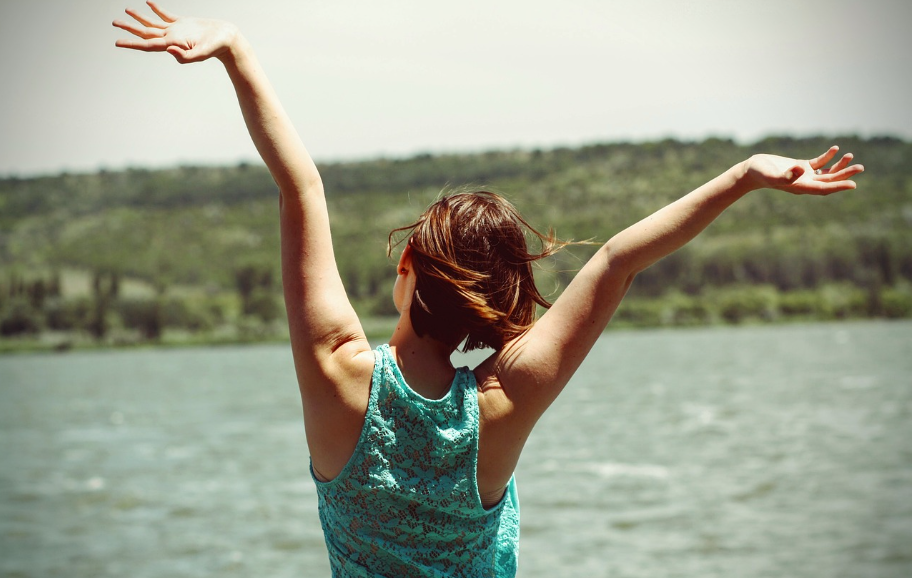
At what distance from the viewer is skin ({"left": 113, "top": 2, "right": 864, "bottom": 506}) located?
4.72ft

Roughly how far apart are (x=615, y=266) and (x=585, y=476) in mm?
24195

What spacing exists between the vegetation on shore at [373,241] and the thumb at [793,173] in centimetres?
6269

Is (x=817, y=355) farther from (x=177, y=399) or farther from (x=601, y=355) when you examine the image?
(x=177, y=399)

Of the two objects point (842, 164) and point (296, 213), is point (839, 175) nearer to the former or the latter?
point (842, 164)

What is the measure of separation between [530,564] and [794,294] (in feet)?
241

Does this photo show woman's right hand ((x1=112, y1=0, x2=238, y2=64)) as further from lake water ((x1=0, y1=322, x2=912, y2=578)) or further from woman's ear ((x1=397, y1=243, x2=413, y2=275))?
lake water ((x1=0, y1=322, x2=912, y2=578))

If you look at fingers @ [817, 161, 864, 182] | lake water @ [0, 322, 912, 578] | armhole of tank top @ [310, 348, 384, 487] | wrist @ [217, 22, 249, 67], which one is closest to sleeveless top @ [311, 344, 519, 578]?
armhole of tank top @ [310, 348, 384, 487]

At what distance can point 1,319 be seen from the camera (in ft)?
257

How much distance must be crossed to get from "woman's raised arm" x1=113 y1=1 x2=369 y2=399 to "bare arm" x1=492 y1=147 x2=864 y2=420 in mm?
271

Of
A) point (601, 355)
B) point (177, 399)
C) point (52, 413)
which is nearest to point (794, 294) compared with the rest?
point (601, 355)

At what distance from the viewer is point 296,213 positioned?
1.45m

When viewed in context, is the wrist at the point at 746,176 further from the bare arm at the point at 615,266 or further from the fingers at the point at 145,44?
the fingers at the point at 145,44

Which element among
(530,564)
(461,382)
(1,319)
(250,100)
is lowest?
(1,319)

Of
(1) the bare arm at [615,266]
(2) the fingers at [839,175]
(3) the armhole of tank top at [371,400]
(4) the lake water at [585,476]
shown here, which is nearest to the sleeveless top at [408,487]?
Result: (3) the armhole of tank top at [371,400]
